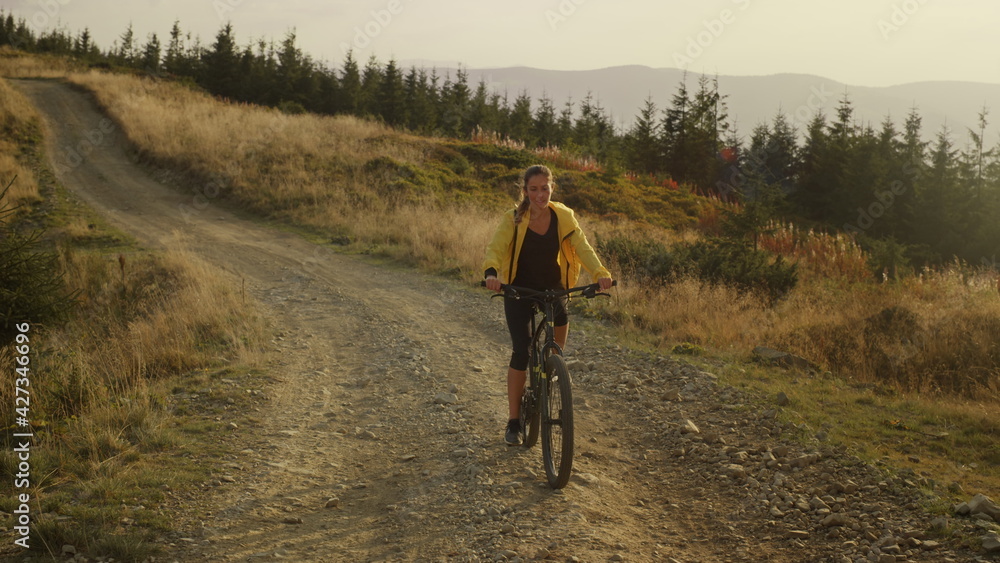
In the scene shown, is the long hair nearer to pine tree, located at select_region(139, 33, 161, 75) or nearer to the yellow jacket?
the yellow jacket

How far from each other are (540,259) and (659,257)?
739 cm

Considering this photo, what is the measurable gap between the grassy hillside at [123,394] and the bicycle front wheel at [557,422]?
2.48 metres

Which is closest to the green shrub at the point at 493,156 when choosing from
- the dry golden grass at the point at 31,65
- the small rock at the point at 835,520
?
the small rock at the point at 835,520

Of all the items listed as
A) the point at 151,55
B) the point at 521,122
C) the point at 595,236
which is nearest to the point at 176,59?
the point at 151,55

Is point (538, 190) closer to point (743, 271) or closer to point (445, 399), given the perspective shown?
point (445, 399)

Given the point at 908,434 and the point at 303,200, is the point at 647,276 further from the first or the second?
the point at 303,200

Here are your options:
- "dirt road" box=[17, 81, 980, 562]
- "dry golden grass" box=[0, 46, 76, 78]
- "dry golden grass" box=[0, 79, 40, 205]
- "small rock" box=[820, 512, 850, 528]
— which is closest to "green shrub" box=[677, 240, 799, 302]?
"dirt road" box=[17, 81, 980, 562]

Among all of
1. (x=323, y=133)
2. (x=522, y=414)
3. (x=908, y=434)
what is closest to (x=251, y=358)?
(x=522, y=414)

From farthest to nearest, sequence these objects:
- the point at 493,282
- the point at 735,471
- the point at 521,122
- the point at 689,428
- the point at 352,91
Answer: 1. the point at 521,122
2. the point at 352,91
3. the point at 689,428
4. the point at 735,471
5. the point at 493,282

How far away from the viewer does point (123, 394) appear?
6324 millimetres

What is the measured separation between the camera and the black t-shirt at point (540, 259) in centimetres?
508

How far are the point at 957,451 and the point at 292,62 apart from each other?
A: 4269 cm

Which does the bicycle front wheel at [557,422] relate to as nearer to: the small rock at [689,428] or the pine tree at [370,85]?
the small rock at [689,428]

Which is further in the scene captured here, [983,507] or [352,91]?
[352,91]
